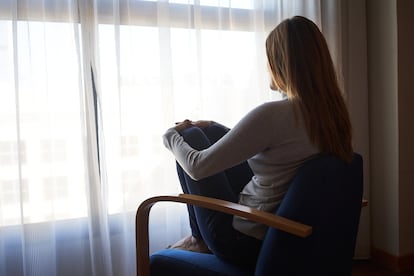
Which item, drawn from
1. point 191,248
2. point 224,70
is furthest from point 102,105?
point 191,248

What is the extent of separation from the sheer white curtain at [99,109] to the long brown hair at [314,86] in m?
0.84

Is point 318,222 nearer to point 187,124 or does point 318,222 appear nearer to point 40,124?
point 187,124

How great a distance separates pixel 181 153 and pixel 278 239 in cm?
42

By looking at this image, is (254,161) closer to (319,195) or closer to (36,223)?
(319,195)

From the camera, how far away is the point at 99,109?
1807mm

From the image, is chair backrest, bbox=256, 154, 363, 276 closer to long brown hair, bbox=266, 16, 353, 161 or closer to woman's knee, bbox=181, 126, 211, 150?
long brown hair, bbox=266, 16, 353, 161

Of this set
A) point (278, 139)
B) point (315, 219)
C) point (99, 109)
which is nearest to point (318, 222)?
point (315, 219)

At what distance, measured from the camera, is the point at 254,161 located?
49.5 inches

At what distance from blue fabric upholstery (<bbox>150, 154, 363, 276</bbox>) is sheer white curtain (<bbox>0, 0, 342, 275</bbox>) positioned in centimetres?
79

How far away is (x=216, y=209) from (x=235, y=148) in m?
0.19

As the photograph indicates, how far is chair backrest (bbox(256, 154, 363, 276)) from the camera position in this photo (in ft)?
3.51

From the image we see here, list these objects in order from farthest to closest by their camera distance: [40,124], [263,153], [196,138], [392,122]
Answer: [392,122] < [40,124] < [196,138] < [263,153]

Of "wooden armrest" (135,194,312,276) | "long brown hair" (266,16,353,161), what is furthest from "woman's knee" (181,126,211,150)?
"long brown hair" (266,16,353,161)

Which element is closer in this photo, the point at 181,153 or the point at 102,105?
the point at 181,153
